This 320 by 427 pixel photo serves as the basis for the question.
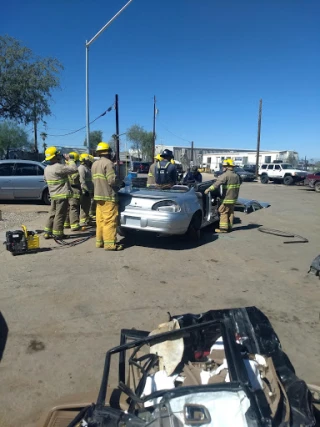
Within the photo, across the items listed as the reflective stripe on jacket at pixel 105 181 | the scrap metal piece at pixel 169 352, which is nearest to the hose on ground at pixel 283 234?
the reflective stripe on jacket at pixel 105 181

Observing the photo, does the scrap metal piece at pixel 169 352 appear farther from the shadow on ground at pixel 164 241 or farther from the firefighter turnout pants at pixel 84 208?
the firefighter turnout pants at pixel 84 208

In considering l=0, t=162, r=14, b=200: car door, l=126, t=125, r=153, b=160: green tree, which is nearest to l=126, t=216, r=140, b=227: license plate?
l=0, t=162, r=14, b=200: car door

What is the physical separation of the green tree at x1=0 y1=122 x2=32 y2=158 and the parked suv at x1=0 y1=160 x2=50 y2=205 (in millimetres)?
41399

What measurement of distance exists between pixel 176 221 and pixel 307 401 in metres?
4.20

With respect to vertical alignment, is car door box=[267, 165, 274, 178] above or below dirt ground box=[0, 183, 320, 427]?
above

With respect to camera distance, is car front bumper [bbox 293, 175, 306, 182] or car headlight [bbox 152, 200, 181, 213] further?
car front bumper [bbox 293, 175, 306, 182]

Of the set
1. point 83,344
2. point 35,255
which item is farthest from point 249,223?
point 83,344

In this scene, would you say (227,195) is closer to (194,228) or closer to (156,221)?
(194,228)

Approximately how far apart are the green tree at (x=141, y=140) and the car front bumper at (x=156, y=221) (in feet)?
217

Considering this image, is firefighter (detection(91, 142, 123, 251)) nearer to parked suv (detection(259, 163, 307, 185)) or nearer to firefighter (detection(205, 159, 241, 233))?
firefighter (detection(205, 159, 241, 233))

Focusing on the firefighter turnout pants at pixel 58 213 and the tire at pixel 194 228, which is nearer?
the firefighter turnout pants at pixel 58 213

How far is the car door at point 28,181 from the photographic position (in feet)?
37.2

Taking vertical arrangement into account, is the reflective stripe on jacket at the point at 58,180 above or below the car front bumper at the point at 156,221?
above

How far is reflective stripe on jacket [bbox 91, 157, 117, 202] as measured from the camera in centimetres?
598
